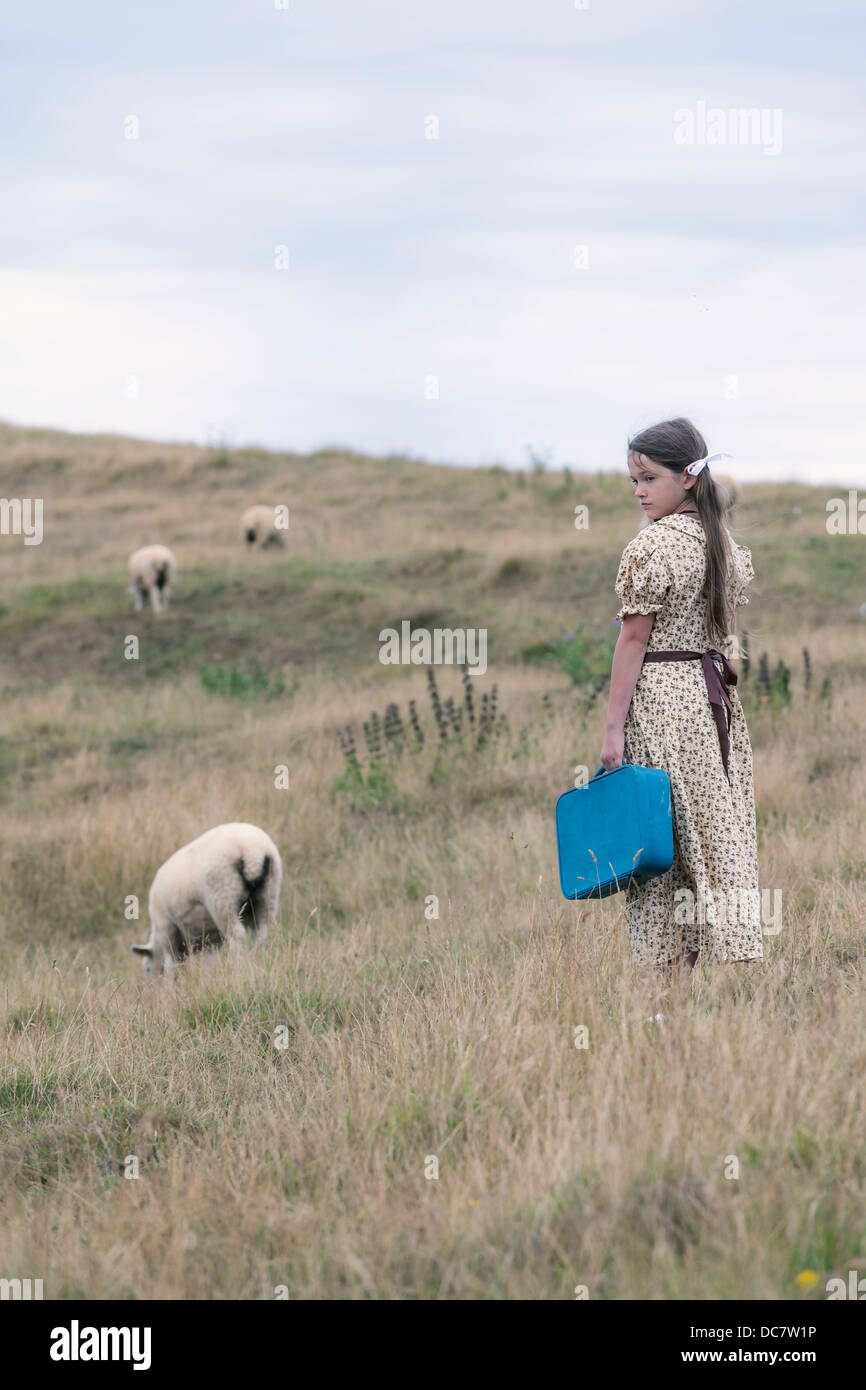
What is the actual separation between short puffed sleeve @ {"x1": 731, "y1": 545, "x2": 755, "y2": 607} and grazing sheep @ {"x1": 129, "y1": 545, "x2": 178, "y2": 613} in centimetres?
1559

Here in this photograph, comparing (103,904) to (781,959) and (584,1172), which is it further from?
(584,1172)

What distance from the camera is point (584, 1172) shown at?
2760 millimetres

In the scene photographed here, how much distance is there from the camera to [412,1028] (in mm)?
3984

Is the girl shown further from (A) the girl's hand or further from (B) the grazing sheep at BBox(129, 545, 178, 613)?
(B) the grazing sheep at BBox(129, 545, 178, 613)

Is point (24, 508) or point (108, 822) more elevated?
point (24, 508)

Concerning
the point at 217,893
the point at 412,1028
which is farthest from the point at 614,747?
the point at 217,893

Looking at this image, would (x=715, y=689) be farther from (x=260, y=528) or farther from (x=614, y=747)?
(x=260, y=528)

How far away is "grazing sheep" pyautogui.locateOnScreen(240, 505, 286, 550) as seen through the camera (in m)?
23.3

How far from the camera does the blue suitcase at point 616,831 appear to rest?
12.6 ft

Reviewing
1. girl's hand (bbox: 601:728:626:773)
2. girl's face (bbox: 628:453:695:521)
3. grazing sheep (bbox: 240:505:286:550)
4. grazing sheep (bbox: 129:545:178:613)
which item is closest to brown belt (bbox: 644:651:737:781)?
girl's hand (bbox: 601:728:626:773)

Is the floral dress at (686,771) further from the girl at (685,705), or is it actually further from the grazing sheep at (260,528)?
the grazing sheep at (260,528)

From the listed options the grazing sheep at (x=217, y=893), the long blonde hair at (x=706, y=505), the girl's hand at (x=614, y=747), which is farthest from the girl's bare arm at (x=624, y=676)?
the grazing sheep at (x=217, y=893)
